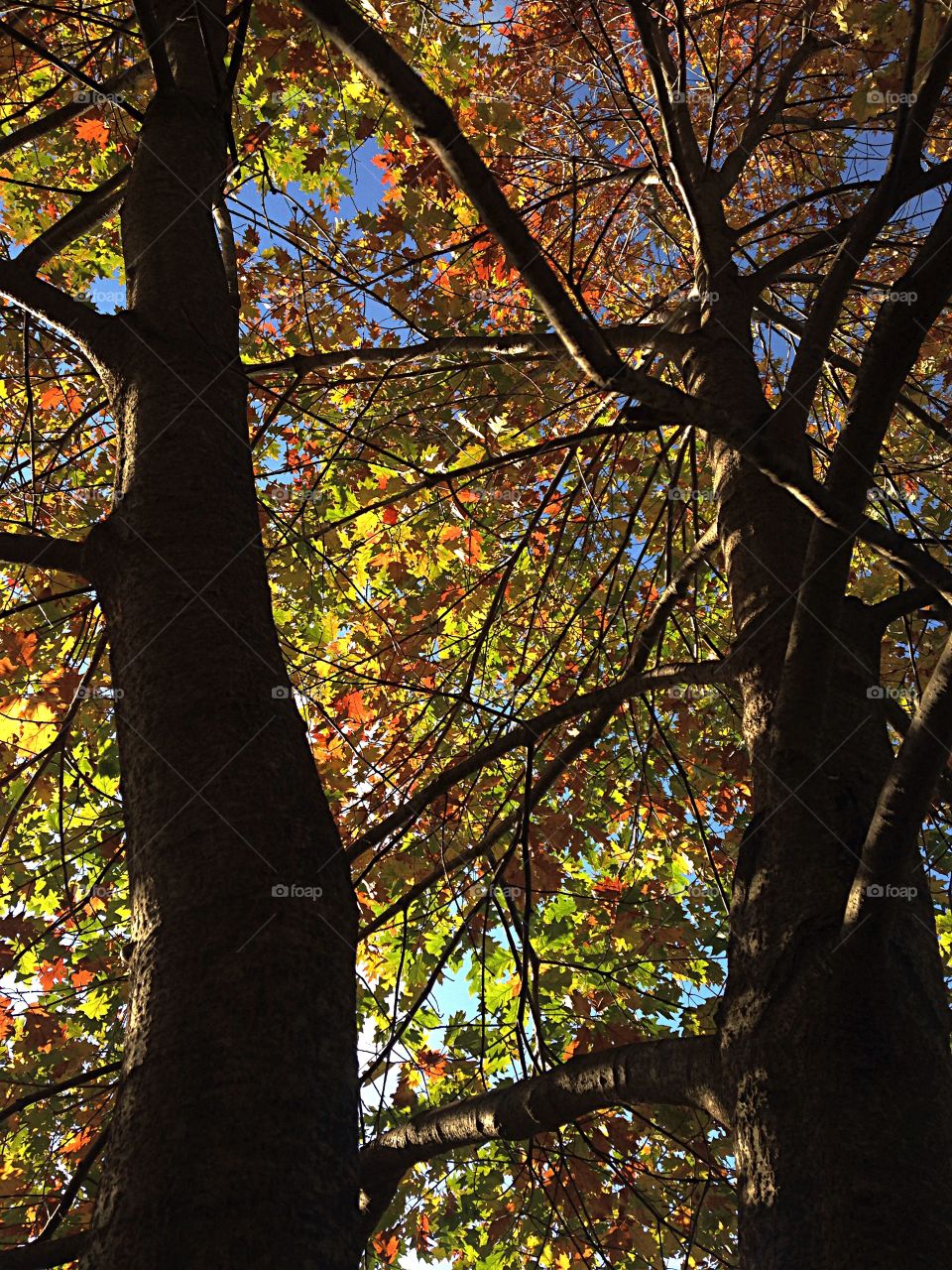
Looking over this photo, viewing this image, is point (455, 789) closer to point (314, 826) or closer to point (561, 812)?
point (561, 812)

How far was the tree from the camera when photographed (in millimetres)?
1407

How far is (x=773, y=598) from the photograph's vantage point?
247 centimetres

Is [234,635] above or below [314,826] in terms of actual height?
above

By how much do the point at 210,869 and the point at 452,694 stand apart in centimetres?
178

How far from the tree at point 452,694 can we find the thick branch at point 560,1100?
12 mm

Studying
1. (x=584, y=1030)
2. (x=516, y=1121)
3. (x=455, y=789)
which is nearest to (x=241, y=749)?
(x=516, y=1121)

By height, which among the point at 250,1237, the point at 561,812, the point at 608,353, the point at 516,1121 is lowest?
the point at 250,1237

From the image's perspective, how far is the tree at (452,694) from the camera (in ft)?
4.62

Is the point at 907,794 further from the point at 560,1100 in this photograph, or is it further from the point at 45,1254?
the point at 45,1254

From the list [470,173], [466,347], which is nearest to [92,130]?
[466,347]

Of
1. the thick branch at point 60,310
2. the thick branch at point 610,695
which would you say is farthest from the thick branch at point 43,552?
the thick branch at point 610,695

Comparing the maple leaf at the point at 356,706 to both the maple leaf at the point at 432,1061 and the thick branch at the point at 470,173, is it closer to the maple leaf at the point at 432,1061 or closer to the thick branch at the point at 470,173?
the maple leaf at the point at 432,1061

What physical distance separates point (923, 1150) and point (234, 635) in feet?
4.83

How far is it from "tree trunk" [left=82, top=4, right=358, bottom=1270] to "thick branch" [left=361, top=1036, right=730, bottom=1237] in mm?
690
